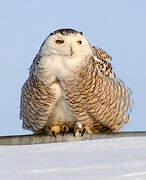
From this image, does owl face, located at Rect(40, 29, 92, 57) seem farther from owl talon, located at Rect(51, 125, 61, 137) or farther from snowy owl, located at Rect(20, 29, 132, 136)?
owl talon, located at Rect(51, 125, 61, 137)

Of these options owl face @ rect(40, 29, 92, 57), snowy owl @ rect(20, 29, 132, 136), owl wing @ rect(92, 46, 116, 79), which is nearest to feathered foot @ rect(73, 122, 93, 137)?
snowy owl @ rect(20, 29, 132, 136)

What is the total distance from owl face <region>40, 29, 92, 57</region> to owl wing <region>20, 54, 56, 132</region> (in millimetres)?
186

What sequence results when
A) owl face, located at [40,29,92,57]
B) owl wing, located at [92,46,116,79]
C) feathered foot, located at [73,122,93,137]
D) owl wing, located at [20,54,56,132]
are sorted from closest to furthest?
owl face, located at [40,29,92,57], owl wing, located at [20,54,56,132], feathered foot, located at [73,122,93,137], owl wing, located at [92,46,116,79]

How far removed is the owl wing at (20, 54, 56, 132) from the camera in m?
3.49

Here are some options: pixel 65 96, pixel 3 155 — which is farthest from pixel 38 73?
pixel 3 155

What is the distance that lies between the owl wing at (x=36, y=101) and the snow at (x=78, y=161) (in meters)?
1.83

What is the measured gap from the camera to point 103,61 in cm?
388

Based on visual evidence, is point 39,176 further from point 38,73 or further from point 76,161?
point 38,73

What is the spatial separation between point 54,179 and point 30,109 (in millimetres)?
2499

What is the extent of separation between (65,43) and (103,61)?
2.41ft

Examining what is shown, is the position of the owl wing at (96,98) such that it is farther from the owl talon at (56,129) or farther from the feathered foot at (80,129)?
the owl talon at (56,129)

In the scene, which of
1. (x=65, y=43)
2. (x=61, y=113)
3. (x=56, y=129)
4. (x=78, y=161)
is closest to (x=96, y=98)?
(x=61, y=113)

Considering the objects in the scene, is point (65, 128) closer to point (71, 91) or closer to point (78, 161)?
point (71, 91)

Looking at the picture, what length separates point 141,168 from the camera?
1233 millimetres
